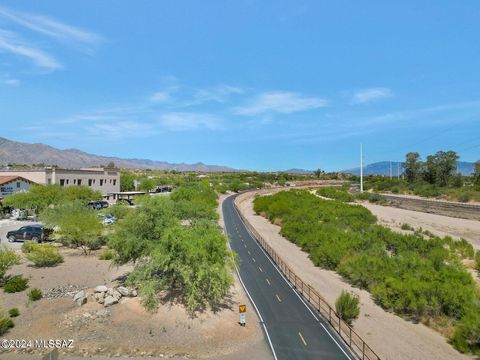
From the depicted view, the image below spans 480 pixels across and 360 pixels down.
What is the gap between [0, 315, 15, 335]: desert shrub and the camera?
75.9 ft

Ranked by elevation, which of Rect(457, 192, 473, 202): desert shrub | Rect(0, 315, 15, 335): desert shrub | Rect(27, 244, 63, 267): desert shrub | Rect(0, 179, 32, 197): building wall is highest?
Rect(0, 179, 32, 197): building wall

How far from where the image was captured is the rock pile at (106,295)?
2704cm

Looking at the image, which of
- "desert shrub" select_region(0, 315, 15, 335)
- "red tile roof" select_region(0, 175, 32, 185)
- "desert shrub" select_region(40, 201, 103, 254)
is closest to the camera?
"desert shrub" select_region(0, 315, 15, 335)

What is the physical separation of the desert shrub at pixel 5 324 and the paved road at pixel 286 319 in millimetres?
14596

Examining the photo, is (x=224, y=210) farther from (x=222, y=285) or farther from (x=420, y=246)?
(x=222, y=285)

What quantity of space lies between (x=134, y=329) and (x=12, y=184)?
197ft

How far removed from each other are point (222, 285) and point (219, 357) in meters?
5.57

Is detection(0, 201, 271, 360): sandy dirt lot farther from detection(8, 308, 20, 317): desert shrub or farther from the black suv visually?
the black suv

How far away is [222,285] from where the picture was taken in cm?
2558

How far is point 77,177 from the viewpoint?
8056cm

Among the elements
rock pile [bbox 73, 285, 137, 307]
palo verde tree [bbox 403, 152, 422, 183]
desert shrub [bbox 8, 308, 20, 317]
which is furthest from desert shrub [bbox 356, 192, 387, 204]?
desert shrub [bbox 8, 308, 20, 317]

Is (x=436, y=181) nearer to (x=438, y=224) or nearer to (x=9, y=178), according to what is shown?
(x=438, y=224)

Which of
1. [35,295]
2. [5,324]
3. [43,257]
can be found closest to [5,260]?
[43,257]

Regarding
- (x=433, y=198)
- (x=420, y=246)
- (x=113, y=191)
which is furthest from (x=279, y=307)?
(x=433, y=198)
